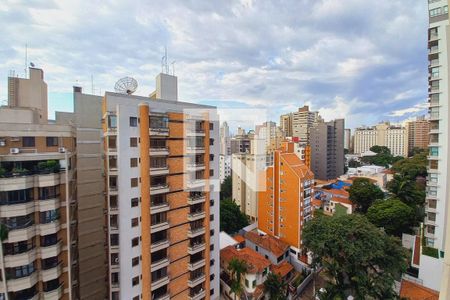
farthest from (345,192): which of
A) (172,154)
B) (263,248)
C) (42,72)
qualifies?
(42,72)

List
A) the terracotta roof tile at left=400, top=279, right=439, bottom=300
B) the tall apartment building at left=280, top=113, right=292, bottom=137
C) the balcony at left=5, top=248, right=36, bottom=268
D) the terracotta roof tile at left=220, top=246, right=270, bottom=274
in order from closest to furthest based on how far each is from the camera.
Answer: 1. the balcony at left=5, top=248, right=36, bottom=268
2. the terracotta roof tile at left=400, top=279, right=439, bottom=300
3. the terracotta roof tile at left=220, top=246, right=270, bottom=274
4. the tall apartment building at left=280, top=113, right=292, bottom=137

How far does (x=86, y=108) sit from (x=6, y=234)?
9.93m

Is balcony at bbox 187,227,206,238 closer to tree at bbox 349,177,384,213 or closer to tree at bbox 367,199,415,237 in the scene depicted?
tree at bbox 367,199,415,237

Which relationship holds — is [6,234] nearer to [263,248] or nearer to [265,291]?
[265,291]

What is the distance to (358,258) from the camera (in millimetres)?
12406

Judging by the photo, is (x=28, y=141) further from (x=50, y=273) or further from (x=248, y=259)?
(x=248, y=259)

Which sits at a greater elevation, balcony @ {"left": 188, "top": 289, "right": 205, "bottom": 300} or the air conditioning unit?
the air conditioning unit

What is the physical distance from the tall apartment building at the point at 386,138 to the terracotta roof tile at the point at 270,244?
81.9 m

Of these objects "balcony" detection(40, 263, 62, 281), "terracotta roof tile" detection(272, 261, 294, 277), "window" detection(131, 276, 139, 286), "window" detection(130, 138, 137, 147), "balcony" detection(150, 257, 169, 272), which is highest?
"window" detection(130, 138, 137, 147)

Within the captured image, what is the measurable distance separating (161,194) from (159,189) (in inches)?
22.9

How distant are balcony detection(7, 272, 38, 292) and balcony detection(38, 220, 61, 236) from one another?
5.67 feet

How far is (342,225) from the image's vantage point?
1412 cm

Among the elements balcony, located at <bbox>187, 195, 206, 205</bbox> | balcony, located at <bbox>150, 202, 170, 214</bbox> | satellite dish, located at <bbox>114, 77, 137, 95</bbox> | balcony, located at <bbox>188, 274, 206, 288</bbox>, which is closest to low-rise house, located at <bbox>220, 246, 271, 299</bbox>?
balcony, located at <bbox>188, 274, 206, 288</bbox>

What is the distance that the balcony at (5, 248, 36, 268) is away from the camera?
8.12 metres
